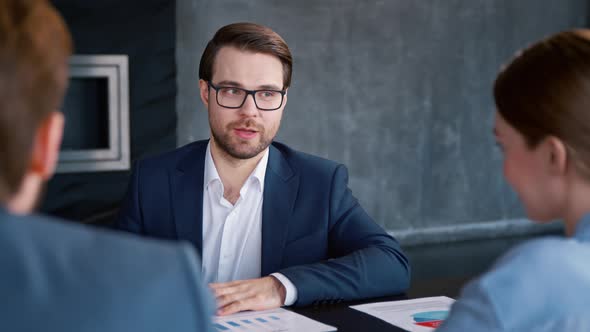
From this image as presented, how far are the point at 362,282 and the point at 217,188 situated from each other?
0.61m

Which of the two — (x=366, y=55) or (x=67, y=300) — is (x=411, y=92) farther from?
(x=67, y=300)

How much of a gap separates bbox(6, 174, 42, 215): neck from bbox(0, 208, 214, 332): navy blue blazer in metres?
0.03

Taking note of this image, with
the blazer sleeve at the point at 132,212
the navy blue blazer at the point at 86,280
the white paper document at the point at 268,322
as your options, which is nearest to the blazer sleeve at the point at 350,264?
the white paper document at the point at 268,322

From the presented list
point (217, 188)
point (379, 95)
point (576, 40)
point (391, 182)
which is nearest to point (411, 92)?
point (379, 95)

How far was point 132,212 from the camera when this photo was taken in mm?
2402

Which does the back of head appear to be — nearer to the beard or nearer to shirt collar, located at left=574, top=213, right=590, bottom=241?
shirt collar, located at left=574, top=213, right=590, bottom=241

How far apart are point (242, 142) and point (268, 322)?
75 cm

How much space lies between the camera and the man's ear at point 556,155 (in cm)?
120

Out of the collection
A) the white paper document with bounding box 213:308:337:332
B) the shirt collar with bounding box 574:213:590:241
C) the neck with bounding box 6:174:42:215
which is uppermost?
the neck with bounding box 6:174:42:215

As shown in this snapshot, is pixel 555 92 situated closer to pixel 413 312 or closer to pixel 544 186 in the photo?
pixel 544 186

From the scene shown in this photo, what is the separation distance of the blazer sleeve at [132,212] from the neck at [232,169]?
0.26 meters

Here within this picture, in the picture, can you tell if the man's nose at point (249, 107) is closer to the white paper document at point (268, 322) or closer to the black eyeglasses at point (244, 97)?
the black eyeglasses at point (244, 97)

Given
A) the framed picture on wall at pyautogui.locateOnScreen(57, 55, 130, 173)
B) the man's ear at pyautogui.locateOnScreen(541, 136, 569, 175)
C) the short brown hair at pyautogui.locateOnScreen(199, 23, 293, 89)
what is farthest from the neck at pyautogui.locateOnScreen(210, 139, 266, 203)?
the framed picture on wall at pyautogui.locateOnScreen(57, 55, 130, 173)

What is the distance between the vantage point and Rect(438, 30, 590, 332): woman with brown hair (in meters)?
1.08
